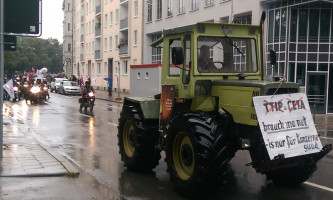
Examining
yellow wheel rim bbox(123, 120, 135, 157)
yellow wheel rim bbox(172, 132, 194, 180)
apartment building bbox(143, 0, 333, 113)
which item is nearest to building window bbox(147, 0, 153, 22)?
apartment building bbox(143, 0, 333, 113)

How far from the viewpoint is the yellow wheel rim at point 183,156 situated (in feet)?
21.4

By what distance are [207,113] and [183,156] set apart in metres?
0.78

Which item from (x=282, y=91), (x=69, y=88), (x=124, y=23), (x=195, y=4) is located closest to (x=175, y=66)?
(x=282, y=91)

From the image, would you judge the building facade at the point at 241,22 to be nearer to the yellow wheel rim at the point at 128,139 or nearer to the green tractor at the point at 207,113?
the green tractor at the point at 207,113

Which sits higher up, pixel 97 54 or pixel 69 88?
pixel 97 54

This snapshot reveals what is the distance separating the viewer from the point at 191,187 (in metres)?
6.24

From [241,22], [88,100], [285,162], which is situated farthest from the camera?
[241,22]

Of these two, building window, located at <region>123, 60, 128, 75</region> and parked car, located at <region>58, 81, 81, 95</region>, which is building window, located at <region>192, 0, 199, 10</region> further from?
building window, located at <region>123, 60, 128, 75</region>

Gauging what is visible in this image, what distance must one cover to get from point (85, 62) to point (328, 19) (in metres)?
52.9

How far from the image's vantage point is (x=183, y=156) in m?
6.69

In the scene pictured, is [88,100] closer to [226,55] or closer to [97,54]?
[226,55]

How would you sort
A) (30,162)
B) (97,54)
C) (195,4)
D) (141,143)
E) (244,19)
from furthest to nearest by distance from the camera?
(97,54) → (195,4) → (244,19) → (30,162) → (141,143)

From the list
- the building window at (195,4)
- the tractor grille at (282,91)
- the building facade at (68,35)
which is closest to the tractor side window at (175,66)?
the tractor grille at (282,91)

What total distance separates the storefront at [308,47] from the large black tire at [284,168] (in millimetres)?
18344
